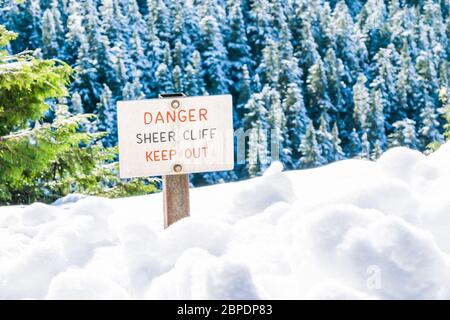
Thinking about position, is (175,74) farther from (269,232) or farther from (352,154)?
(269,232)

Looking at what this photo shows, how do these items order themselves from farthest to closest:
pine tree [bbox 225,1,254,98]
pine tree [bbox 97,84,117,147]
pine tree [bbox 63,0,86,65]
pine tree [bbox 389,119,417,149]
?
pine tree [bbox 225,1,254,98]
pine tree [bbox 389,119,417,149]
pine tree [bbox 63,0,86,65]
pine tree [bbox 97,84,117,147]

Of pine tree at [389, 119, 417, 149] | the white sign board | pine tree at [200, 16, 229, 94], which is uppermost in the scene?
pine tree at [200, 16, 229, 94]

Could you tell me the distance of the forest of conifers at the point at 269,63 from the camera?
8125 centimetres

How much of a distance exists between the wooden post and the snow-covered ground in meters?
0.16

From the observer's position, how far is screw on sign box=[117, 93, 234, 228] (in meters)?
3.61

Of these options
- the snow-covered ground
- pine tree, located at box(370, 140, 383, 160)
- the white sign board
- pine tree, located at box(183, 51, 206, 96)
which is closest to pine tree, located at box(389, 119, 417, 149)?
pine tree, located at box(370, 140, 383, 160)

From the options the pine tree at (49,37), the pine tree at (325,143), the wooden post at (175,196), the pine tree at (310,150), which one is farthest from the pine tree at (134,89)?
the wooden post at (175,196)

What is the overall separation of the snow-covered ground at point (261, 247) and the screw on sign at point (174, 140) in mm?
213

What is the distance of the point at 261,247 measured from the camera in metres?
3.09

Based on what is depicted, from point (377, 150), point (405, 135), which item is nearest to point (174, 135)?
point (377, 150)

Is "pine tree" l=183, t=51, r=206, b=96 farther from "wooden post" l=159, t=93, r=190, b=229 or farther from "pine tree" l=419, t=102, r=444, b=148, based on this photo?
"wooden post" l=159, t=93, r=190, b=229

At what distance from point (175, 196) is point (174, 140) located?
0.28m

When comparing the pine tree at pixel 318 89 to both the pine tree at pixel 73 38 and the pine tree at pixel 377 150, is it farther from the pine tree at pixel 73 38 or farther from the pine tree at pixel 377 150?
the pine tree at pixel 73 38
